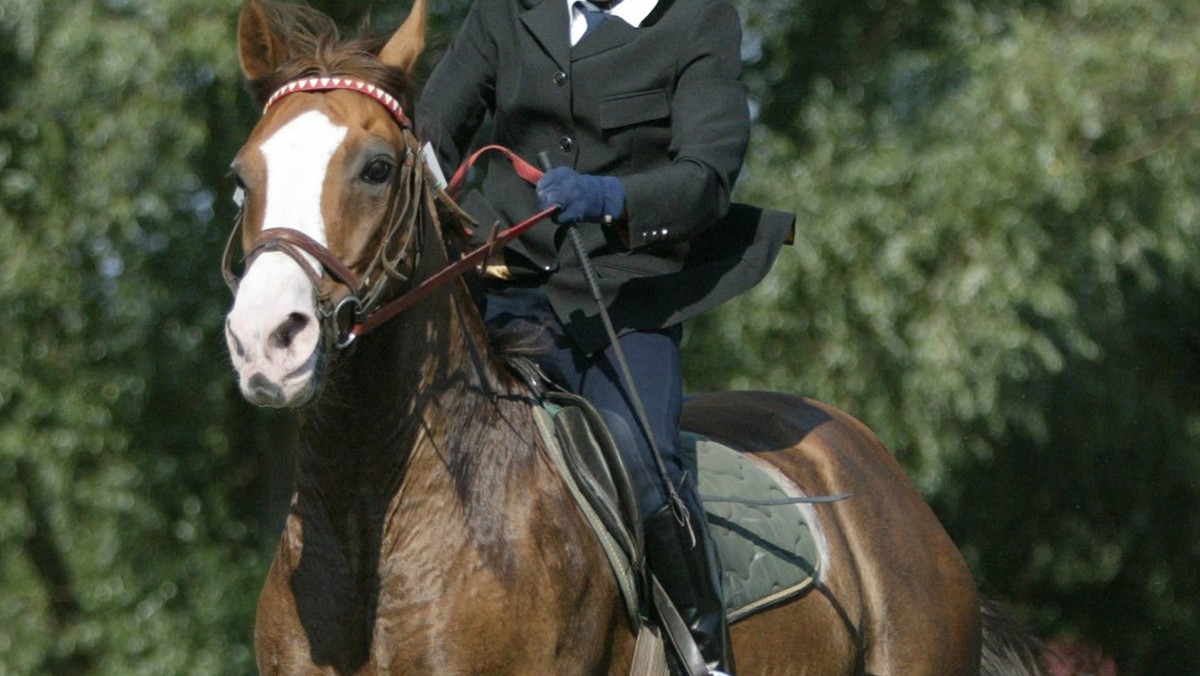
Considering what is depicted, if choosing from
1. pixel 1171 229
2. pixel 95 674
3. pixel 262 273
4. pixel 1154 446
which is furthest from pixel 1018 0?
pixel 262 273

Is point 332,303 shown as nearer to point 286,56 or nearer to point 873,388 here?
point 286,56

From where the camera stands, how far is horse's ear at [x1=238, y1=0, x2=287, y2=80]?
4254mm

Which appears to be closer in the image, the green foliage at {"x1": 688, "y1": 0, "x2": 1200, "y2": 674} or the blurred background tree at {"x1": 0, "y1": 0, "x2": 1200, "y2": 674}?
the blurred background tree at {"x1": 0, "y1": 0, "x2": 1200, "y2": 674}

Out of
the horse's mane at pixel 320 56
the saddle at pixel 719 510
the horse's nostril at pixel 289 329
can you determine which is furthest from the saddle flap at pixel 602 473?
the horse's nostril at pixel 289 329

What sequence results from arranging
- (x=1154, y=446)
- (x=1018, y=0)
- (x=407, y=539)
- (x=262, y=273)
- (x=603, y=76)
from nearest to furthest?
(x=262, y=273)
(x=407, y=539)
(x=603, y=76)
(x=1018, y=0)
(x=1154, y=446)

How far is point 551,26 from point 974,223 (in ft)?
19.4

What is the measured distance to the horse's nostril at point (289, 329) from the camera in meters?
3.56

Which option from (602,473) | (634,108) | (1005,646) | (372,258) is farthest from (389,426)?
(1005,646)

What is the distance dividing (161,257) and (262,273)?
693 centimetres

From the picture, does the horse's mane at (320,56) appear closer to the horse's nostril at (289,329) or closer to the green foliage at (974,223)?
the horse's nostril at (289,329)

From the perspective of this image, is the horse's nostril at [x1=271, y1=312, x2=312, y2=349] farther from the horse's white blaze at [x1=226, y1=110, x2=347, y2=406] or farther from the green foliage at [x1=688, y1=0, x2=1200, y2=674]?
the green foliage at [x1=688, y1=0, x2=1200, y2=674]

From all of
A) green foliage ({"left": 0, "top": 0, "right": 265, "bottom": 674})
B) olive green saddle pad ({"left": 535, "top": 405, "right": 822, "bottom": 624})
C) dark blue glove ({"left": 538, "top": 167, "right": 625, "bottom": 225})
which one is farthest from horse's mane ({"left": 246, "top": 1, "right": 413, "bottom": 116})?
green foliage ({"left": 0, "top": 0, "right": 265, "bottom": 674})

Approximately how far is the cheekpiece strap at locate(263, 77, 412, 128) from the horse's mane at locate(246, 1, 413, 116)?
3 centimetres

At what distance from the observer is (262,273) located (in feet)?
11.8
